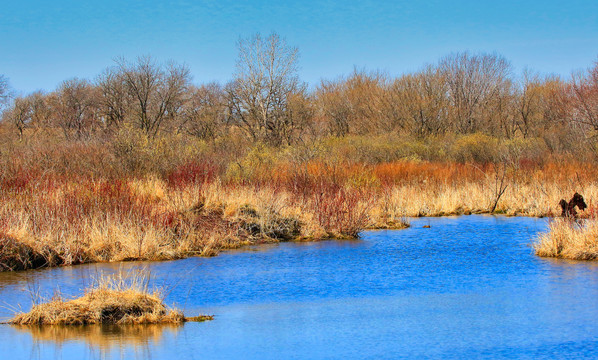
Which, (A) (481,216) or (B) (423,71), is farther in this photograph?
(B) (423,71)

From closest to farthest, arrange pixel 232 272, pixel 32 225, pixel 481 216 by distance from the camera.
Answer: pixel 232 272
pixel 32 225
pixel 481 216

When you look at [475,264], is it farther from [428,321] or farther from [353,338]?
[353,338]

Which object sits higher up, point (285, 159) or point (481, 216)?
point (285, 159)

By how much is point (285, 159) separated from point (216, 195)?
858 centimetres

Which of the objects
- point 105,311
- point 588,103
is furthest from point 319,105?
point 105,311

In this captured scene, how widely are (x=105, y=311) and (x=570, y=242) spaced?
9.06 meters

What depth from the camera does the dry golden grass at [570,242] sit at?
12133 mm

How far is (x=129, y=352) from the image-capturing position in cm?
678

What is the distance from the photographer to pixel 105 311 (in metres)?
8.10

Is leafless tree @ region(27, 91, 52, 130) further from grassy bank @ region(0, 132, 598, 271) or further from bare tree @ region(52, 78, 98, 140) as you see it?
grassy bank @ region(0, 132, 598, 271)

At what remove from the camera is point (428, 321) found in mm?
7957

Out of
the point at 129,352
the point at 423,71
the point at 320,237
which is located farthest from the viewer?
the point at 423,71

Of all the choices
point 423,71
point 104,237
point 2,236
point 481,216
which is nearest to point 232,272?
point 104,237

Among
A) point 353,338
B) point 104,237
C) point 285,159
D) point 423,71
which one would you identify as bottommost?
point 353,338
